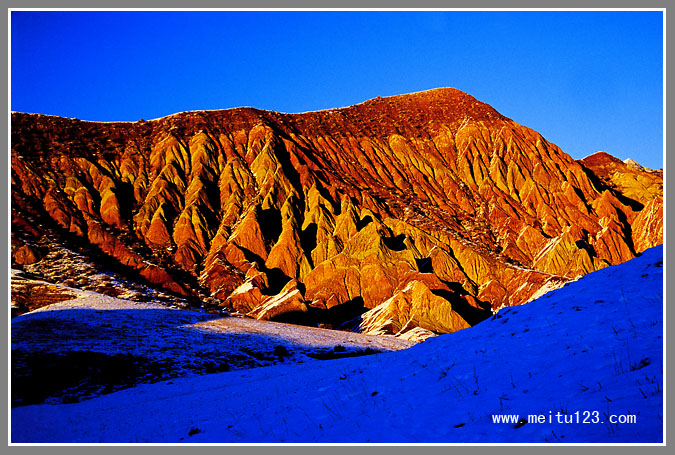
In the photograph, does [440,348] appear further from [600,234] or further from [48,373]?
[600,234]

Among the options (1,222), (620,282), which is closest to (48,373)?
(1,222)

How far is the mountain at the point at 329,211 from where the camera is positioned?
194 ft

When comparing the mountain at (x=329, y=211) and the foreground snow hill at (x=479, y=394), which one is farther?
the mountain at (x=329, y=211)

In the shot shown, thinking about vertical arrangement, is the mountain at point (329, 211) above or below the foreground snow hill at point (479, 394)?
above

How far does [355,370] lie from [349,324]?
138 feet

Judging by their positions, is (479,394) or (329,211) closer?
(479,394)

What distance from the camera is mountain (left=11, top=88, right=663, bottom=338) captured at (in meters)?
59.1

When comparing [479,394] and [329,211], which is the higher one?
[329,211]

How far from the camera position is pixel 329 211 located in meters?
73.1

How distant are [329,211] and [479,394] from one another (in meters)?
64.1

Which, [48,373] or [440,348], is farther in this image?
[48,373]

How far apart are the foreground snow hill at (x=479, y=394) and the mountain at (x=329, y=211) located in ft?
102

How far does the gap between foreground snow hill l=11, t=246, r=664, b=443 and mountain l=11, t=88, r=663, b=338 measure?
1222 inches

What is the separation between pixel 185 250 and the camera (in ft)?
216
